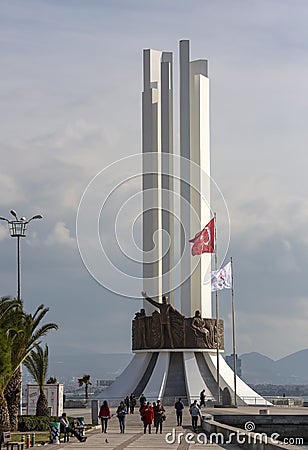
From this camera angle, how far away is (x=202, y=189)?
63.2 metres

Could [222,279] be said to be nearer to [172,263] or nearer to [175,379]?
[175,379]

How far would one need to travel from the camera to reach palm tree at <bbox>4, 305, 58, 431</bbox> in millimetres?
35594

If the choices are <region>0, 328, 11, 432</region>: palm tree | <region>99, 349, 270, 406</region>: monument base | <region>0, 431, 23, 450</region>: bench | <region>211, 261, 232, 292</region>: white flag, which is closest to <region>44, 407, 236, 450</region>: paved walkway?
<region>0, 431, 23, 450</region>: bench

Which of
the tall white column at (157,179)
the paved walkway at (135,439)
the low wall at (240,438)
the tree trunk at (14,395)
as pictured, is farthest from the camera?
the tall white column at (157,179)

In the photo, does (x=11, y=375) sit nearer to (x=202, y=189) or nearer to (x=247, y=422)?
(x=247, y=422)

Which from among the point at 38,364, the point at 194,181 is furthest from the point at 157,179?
the point at 38,364

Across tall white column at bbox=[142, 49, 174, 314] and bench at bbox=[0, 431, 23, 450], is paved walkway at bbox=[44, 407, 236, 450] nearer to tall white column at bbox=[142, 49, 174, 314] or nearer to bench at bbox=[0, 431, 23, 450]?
bench at bbox=[0, 431, 23, 450]

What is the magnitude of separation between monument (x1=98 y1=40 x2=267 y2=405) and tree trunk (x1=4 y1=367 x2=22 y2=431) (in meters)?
22.9

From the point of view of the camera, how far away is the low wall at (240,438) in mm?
20281

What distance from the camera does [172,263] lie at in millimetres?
64375

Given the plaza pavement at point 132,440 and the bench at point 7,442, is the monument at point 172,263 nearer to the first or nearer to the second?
the plaza pavement at point 132,440

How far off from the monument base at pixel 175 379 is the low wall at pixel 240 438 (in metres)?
22.9

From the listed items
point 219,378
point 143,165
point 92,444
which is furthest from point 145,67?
point 92,444

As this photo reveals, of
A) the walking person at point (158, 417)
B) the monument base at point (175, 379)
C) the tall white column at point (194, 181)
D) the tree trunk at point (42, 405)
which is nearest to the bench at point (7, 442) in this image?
the walking person at point (158, 417)
